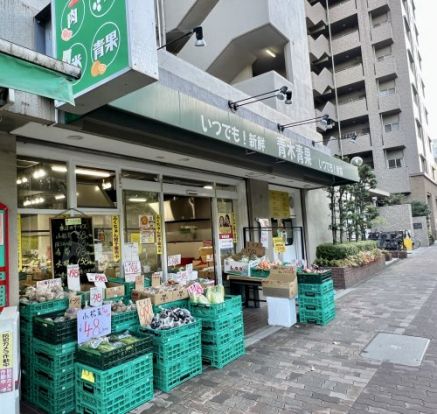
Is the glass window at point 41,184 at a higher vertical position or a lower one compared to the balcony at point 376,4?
lower

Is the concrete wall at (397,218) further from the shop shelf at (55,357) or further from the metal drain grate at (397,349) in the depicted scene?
the shop shelf at (55,357)

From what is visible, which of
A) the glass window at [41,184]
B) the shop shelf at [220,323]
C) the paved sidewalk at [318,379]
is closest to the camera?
the paved sidewalk at [318,379]

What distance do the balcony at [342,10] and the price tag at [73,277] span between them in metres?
35.2

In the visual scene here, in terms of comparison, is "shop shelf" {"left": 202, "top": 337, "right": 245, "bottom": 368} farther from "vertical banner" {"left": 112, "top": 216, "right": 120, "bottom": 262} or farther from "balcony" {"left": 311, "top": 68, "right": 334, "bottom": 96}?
"balcony" {"left": 311, "top": 68, "right": 334, "bottom": 96}

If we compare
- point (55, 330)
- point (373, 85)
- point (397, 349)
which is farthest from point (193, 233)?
point (373, 85)

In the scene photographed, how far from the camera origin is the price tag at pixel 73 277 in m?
5.12

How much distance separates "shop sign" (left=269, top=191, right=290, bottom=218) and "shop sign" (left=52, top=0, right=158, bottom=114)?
26.4ft

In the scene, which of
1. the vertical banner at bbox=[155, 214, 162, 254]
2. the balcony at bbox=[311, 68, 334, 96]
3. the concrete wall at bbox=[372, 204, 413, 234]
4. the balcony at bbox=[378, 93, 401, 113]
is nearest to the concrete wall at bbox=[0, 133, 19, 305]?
the vertical banner at bbox=[155, 214, 162, 254]

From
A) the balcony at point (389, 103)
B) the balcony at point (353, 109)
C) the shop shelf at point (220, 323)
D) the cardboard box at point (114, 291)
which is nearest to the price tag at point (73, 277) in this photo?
the cardboard box at point (114, 291)

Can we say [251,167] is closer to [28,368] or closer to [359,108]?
[28,368]

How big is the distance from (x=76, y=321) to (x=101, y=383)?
0.81 meters

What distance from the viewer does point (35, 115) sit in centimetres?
367

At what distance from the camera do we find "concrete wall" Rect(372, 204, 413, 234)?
2397 centimetres

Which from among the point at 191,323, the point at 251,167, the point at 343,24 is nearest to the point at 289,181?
the point at 251,167
